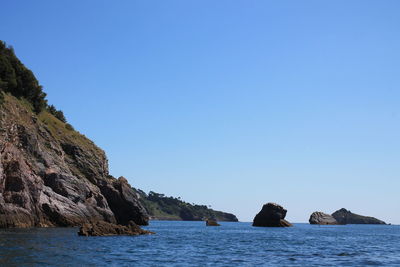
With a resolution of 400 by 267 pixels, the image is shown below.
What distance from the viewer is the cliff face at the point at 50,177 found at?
6406 cm

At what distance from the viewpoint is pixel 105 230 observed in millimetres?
60812

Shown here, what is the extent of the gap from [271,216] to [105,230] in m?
78.5

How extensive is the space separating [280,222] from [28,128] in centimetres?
8446

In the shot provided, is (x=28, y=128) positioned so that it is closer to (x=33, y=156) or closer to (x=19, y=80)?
(x=33, y=156)

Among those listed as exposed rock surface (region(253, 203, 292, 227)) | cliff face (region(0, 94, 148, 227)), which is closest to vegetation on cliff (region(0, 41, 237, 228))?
cliff face (region(0, 94, 148, 227))

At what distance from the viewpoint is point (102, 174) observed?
100438 mm

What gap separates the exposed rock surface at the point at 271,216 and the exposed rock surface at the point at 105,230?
2580 inches

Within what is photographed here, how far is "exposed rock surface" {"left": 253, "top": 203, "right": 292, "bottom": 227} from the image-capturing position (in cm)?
12721

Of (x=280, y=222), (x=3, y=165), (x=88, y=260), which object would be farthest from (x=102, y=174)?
(x=88, y=260)

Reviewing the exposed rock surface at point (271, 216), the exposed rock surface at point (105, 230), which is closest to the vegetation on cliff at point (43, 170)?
the exposed rock surface at point (105, 230)

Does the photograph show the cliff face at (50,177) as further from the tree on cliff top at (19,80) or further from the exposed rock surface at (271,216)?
the exposed rock surface at (271,216)

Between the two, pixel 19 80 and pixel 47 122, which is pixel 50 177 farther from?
pixel 19 80

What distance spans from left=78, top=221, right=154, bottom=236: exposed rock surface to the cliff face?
11429mm

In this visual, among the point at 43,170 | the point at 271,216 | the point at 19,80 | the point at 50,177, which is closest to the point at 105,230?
the point at 50,177
